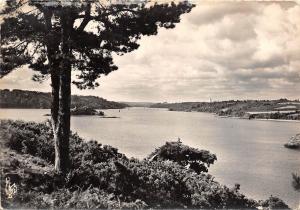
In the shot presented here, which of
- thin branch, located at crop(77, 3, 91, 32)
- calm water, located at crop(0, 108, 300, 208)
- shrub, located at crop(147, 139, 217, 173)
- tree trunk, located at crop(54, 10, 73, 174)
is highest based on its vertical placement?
thin branch, located at crop(77, 3, 91, 32)

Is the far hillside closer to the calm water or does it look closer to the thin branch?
the calm water

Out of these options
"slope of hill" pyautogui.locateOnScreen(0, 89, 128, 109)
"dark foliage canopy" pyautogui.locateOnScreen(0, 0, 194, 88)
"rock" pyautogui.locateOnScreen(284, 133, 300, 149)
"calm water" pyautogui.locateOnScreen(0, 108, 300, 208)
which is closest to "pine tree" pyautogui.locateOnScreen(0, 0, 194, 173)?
"dark foliage canopy" pyautogui.locateOnScreen(0, 0, 194, 88)

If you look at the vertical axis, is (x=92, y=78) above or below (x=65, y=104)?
above

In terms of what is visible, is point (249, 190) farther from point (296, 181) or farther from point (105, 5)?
point (105, 5)

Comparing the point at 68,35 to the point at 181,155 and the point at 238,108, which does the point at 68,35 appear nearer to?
the point at 181,155

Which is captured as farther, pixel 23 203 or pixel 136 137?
pixel 136 137

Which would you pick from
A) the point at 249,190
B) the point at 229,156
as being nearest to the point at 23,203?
the point at 249,190
